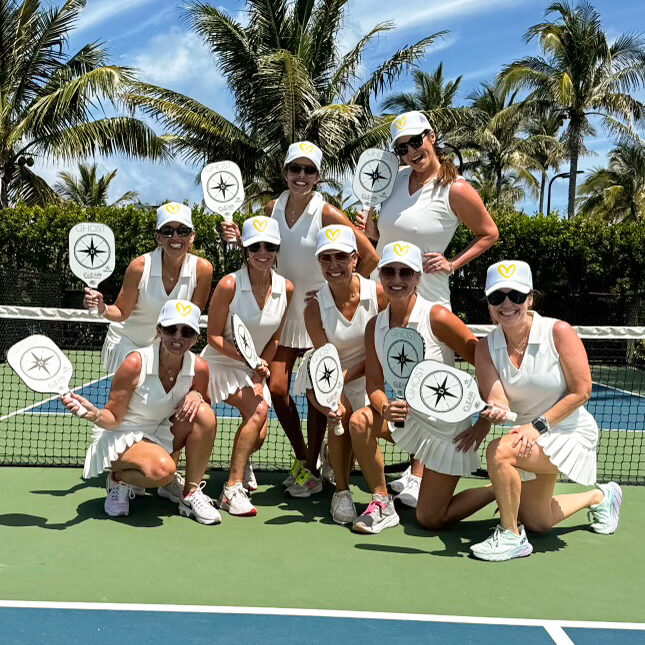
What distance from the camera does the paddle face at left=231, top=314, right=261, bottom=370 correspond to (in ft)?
14.8

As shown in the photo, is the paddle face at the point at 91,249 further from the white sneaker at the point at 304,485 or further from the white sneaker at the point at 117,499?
the white sneaker at the point at 304,485

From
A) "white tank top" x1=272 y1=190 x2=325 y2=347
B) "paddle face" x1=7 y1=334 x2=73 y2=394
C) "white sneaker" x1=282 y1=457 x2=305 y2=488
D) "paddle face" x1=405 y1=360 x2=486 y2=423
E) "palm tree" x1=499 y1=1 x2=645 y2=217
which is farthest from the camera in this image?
"palm tree" x1=499 y1=1 x2=645 y2=217

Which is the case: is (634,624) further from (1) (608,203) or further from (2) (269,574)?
(1) (608,203)

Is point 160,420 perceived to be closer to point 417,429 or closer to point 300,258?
point 300,258

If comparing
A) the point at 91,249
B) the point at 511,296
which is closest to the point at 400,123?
the point at 511,296

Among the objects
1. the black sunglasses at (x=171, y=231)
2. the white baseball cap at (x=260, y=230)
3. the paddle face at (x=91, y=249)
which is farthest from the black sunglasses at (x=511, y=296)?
the paddle face at (x=91, y=249)

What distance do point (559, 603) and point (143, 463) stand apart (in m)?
2.35

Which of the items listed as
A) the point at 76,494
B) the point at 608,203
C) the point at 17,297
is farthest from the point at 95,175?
the point at 76,494

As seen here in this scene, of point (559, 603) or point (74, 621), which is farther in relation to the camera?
point (559, 603)

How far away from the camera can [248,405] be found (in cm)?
490

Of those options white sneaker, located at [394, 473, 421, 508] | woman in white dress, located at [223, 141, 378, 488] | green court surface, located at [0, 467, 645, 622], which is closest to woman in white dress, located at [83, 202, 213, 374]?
woman in white dress, located at [223, 141, 378, 488]

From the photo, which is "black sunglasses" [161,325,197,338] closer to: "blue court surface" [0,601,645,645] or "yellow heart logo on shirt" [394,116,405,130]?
"blue court surface" [0,601,645,645]

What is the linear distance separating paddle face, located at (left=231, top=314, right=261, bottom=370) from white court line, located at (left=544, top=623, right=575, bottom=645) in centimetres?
217

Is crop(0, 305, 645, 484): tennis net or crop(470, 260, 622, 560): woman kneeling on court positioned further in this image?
crop(0, 305, 645, 484): tennis net
